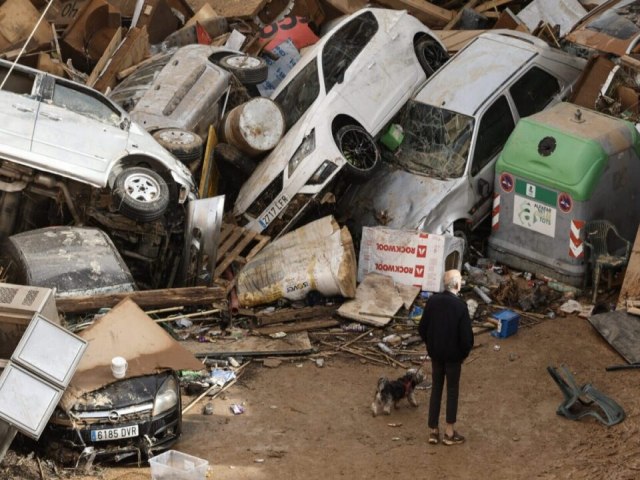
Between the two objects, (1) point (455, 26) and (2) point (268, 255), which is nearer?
(2) point (268, 255)

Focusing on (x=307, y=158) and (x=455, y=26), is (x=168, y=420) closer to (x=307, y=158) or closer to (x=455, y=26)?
(x=307, y=158)

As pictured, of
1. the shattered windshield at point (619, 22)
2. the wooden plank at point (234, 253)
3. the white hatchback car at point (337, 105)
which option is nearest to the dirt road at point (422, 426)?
the wooden plank at point (234, 253)

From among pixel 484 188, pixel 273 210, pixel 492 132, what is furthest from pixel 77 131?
pixel 492 132

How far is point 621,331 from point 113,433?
16.2 ft

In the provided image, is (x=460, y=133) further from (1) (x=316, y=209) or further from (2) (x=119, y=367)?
(2) (x=119, y=367)

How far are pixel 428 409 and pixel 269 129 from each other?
193 inches

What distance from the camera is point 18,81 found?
14211 mm

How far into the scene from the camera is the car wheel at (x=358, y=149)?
1448 cm

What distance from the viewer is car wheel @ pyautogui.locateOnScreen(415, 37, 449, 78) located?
15.9m

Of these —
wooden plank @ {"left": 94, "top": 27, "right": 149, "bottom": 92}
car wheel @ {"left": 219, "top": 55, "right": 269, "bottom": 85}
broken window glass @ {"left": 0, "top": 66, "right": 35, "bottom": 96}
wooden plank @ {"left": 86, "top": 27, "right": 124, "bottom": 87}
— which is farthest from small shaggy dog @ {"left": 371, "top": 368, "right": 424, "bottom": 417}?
wooden plank @ {"left": 86, "top": 27, "right": 124, "bottom": 87}

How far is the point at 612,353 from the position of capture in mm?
12305

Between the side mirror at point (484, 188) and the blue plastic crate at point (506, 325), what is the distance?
1934 millimetres

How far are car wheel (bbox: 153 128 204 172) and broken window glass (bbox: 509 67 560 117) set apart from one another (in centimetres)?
353

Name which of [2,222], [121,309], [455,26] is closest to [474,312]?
[121,309]
